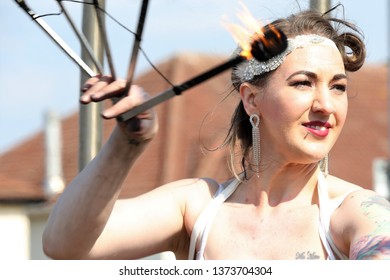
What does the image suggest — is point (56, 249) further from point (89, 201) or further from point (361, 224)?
point (361, 224)

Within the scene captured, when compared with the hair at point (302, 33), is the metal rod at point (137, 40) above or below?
above

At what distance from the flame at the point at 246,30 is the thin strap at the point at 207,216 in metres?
0.67

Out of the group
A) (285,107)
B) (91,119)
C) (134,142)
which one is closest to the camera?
(134,142)

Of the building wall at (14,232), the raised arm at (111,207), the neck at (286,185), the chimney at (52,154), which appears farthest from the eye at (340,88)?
the chimney at (52,154)

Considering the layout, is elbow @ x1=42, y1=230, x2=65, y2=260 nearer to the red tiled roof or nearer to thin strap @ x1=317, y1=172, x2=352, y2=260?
thin strap @ x1=317, y1=172, x2=352, y2=260

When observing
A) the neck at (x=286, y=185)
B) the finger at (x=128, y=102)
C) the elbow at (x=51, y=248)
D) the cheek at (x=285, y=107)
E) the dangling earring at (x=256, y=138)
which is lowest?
the elbow at (x=51, y=248)

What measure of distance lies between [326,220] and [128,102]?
879mm

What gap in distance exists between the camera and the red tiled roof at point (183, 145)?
22.5 metres

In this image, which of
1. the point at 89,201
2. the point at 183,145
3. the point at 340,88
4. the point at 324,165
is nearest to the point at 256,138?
the point at 324,165

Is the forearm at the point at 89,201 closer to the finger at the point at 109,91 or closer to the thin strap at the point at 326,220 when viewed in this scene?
the finger at the point at 109,91

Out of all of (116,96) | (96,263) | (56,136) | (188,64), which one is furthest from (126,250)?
(56,136)

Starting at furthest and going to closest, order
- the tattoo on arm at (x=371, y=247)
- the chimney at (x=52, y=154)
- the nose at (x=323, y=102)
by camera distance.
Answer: the chimney at (x=52, y=154) < the nose at (x=323, y=102) < the tattoo on arm at (x=371, y=247)

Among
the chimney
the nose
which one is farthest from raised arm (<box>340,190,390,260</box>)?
the chimney

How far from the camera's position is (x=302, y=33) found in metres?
3.35
